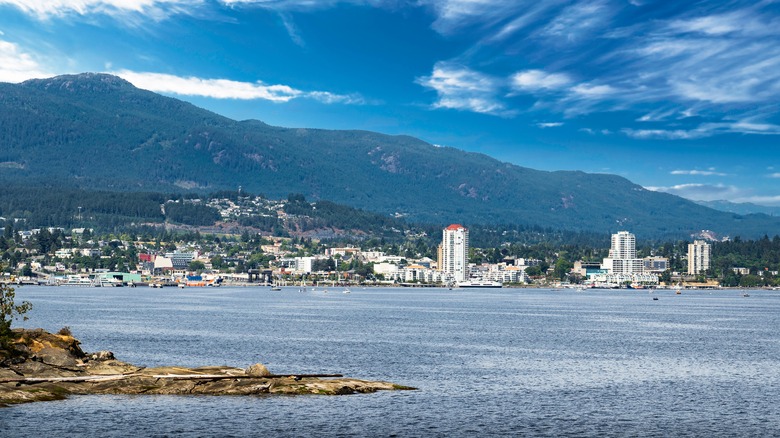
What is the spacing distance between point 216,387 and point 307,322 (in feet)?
224

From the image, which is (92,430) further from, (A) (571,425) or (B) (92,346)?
(B) (92,346)

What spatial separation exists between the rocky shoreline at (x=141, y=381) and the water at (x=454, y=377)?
1.60 metres

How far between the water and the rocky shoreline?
62.9 inches

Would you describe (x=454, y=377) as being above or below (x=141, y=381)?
below

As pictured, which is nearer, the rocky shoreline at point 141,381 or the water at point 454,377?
the water at point 454,377

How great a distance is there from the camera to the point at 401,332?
346 ft

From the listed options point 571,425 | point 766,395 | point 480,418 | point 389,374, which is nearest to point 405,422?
point 480,418

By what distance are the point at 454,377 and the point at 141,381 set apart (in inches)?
776

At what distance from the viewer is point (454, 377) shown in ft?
210

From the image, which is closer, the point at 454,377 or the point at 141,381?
the point at 141,381

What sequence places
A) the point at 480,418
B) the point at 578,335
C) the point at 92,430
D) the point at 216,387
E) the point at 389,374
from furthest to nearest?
the point at 578,335 < the point at 389,374 < the point at 216,387 < the point at 480,418 < the point at 92,430

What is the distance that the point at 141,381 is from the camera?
55406 millimetres

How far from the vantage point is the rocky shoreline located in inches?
2106

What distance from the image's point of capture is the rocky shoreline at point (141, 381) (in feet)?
176
